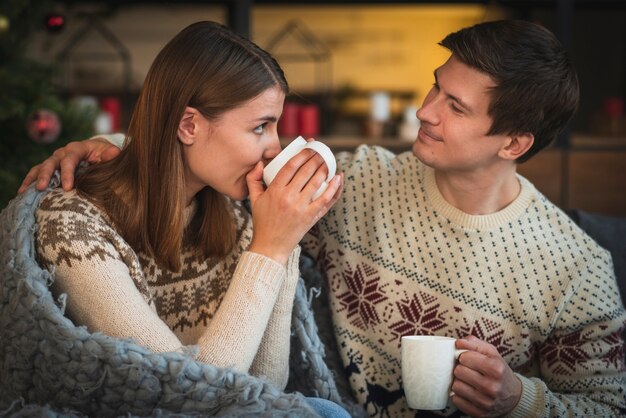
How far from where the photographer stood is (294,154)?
1364 mm

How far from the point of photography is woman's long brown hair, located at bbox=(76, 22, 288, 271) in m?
1.37

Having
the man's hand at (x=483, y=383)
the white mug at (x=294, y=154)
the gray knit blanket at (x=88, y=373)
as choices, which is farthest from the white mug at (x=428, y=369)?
the white mug at (x=294, y=154)

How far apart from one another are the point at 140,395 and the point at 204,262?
1.13 feet

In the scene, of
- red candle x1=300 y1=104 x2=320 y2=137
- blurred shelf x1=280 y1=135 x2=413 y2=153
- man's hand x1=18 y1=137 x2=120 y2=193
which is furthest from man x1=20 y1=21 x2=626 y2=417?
red candle x1=300 y1=104 x2=320 y2=137

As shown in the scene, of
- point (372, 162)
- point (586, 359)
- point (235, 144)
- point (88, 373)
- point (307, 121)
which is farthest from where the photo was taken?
point (307, 121)

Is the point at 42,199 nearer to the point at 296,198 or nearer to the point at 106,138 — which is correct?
the point at 106,138

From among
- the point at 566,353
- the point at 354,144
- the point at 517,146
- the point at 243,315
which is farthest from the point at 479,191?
the point at 354,144

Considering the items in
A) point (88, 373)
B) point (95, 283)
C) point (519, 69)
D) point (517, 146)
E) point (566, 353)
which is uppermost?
point (519, 69)

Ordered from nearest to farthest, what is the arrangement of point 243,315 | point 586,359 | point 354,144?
point 243,315, point 586,359, point 354,144

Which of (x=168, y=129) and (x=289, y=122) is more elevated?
(x=168, y=129)

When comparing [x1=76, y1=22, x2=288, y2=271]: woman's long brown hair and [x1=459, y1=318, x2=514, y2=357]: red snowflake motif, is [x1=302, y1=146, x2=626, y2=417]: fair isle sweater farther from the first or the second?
[x1=76, y1=22, x2=288, y2=271]: woman's long brown hair

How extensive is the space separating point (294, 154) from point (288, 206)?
9 cm

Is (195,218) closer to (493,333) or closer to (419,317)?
(419,317)

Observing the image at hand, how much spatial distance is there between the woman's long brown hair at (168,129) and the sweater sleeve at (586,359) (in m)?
0.67
